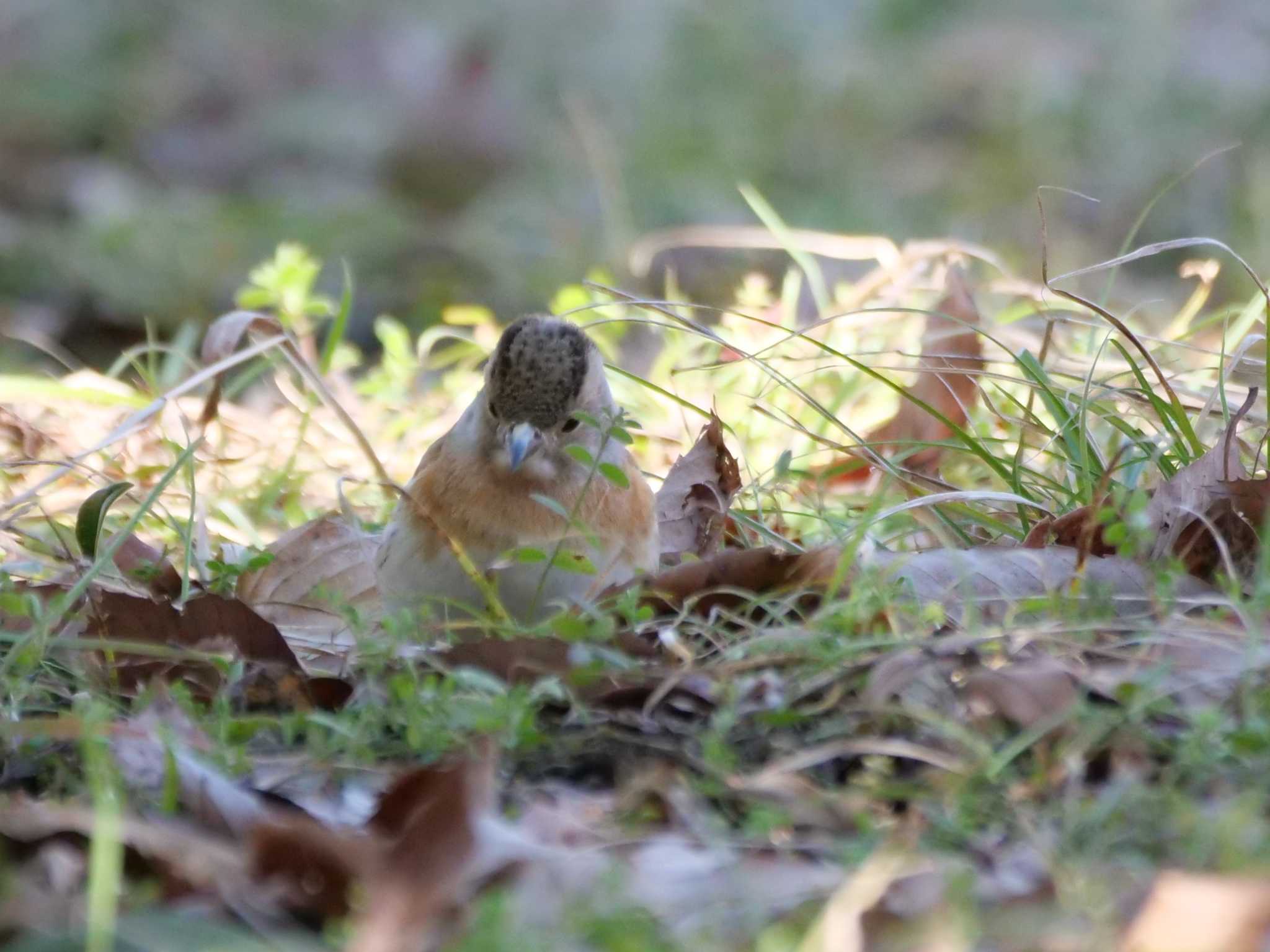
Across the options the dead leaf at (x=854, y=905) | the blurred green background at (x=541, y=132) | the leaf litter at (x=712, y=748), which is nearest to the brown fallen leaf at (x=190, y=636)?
the leaf litter at (x=712, y=748)

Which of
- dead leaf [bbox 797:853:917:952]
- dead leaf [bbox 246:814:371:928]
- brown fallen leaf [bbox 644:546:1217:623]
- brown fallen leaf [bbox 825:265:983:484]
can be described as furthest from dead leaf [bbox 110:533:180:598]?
dead leaf [bbox 797:853:917:952]

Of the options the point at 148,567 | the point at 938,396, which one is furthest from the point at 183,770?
the point at 938,396

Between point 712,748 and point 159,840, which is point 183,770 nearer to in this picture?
point 159,840

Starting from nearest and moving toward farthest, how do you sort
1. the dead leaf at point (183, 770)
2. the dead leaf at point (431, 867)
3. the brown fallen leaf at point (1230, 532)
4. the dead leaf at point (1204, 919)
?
1. the dead leaf at point (1204, 919)
2. the dead leaf at point (431, 867)
3. the dead leaf at point (183, 770)
4. the brown fallen leaf at point (1230, 532)

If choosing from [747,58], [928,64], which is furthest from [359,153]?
[928,64]

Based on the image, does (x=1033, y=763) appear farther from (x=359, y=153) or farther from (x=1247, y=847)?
(x=359, y=153)

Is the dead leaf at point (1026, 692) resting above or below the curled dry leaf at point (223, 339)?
above

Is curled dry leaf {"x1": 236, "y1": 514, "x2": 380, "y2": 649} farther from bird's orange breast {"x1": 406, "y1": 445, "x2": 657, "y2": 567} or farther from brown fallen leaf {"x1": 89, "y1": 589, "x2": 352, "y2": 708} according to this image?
brown fallen leaf {"x1": 89, "y1": 589, "x2": 352, "y2": 708}

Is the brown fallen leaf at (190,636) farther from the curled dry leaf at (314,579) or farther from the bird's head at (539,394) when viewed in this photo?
the bird's head at (539,394)
